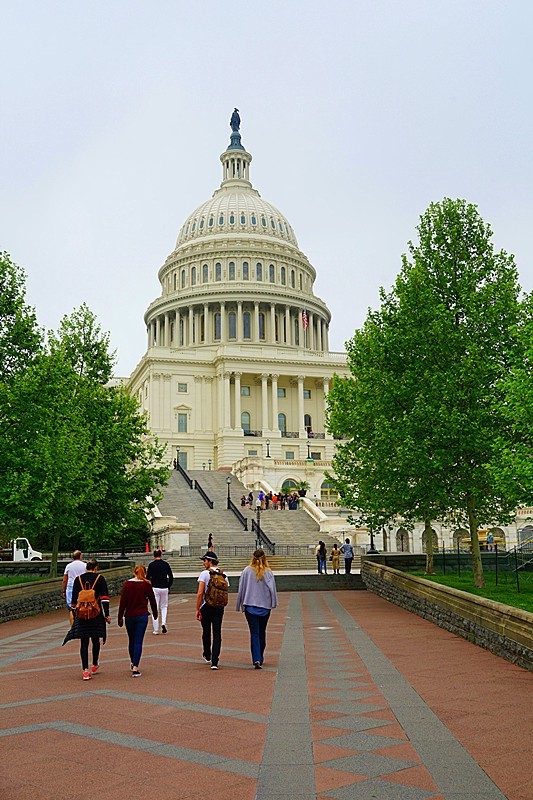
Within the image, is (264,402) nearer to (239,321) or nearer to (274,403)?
(274,403)

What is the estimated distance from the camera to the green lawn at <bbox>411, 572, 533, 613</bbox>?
65.8ft

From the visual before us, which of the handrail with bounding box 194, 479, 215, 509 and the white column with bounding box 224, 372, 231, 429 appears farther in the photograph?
the white column with bounding box 224, 372, 231, 429

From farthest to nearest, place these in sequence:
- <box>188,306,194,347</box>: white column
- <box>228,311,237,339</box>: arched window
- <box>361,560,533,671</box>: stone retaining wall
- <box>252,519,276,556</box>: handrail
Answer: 1. <box>188,306,194,347</box>: white column
2. <box>228,311,237,339</box>: arched window
3. <box>252,519,276,556</box>: handrail
4. <box>361,560,533,671</box>: stone retaining wall

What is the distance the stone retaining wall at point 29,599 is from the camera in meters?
24.1

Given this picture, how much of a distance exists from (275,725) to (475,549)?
58.3ft

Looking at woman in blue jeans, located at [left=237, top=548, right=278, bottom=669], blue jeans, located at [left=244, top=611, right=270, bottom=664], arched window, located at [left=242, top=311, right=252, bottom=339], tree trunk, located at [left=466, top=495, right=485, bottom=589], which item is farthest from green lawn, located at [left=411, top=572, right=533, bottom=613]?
arched window, located at [left=242, top=311, right=252, bottom=339]

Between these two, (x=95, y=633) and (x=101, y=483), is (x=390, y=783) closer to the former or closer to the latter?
(x=95, y=633)

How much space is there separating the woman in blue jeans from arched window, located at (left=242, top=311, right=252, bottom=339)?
106 meters

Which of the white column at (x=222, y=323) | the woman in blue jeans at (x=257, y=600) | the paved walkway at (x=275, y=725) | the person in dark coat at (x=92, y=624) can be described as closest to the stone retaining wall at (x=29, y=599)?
the paved walkway at (x=275, y=725)

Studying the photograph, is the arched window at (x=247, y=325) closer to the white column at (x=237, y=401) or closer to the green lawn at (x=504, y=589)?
the white column at (x=237, y=401)

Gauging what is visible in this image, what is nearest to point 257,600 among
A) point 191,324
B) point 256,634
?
point 256,634

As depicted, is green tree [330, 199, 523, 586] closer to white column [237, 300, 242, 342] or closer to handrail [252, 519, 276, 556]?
handrail [252, 519, 276, 556]

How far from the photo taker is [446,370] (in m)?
26.3

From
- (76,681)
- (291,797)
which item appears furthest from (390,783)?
(76,681)
